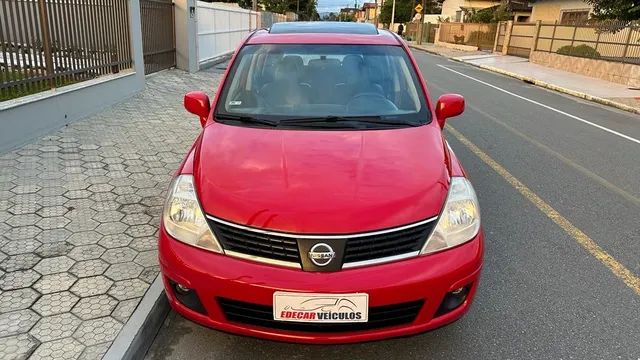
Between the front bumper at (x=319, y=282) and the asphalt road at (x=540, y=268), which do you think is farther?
the asphalt road at (x=540, y=268)

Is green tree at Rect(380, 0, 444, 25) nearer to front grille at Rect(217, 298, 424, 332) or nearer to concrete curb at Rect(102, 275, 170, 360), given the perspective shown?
concrete curb at Rect(102, 275, 170, 360)

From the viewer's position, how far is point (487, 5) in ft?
170

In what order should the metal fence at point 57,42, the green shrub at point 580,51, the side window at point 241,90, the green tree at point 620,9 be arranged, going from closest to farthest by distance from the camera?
the side window at point 241,90 < the metal fence at point 57,42 < the green tree at point 620,9 < the green shrub at point 580,51

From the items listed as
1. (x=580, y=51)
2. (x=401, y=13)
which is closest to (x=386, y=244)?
(x=580, y=51)

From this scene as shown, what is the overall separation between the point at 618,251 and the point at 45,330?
13.7 feet

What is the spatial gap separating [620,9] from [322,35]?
54.8ft

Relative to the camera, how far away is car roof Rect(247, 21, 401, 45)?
3.77 metres

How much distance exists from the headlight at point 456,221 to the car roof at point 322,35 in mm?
1607


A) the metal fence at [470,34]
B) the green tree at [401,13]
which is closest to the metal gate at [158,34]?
the metal fence at [470,34]

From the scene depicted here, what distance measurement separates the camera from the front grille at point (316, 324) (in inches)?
89.7

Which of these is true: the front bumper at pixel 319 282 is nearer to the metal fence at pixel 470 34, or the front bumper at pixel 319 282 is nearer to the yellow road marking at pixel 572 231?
the yellow road marking at pixel 572 231

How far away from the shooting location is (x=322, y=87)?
3516mm

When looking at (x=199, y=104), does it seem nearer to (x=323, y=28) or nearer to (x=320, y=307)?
(x=323, y=28)

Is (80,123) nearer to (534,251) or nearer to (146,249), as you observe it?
(146,249)
